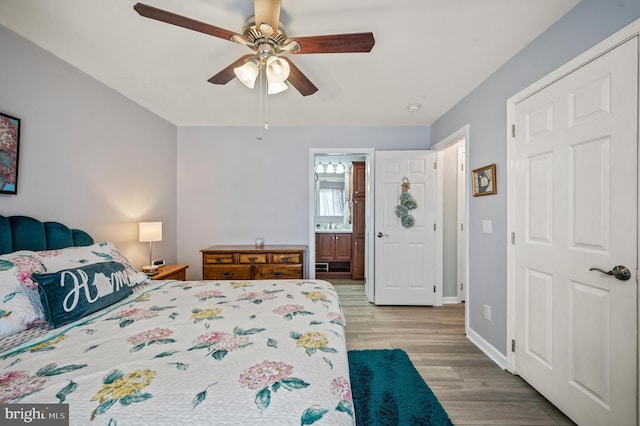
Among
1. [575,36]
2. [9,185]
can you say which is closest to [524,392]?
[575,36]

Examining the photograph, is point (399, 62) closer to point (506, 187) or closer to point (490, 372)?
point (506, 187)

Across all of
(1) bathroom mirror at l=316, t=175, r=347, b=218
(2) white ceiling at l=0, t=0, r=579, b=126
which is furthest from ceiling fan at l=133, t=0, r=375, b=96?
(1) bathroom mirror at l=316, t=175, r=347, b=218

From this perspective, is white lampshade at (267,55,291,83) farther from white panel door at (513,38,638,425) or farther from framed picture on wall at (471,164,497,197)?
framed picture on wall at (471,164,497,197)

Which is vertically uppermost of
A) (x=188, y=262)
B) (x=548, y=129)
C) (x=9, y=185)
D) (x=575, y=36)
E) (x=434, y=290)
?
(x=575, y=36)

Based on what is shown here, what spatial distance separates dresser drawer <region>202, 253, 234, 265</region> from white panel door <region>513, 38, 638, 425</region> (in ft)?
9.67

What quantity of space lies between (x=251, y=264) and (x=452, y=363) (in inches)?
91.4

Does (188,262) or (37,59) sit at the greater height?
(37,59)

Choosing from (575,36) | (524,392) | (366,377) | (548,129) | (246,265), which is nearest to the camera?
(575,36)

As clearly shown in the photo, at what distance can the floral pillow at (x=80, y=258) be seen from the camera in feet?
5.05

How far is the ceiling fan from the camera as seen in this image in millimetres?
1297

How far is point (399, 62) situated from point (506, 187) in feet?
4.41

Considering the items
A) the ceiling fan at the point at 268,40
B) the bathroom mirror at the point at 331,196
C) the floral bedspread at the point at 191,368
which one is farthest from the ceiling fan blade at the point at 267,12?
the bathroom mirror at the point at 331,196

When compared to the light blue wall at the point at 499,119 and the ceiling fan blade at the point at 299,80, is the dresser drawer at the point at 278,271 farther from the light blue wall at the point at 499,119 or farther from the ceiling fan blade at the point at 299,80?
the ceiling fan blade at the point at 299,80

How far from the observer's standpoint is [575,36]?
1.52 metres
